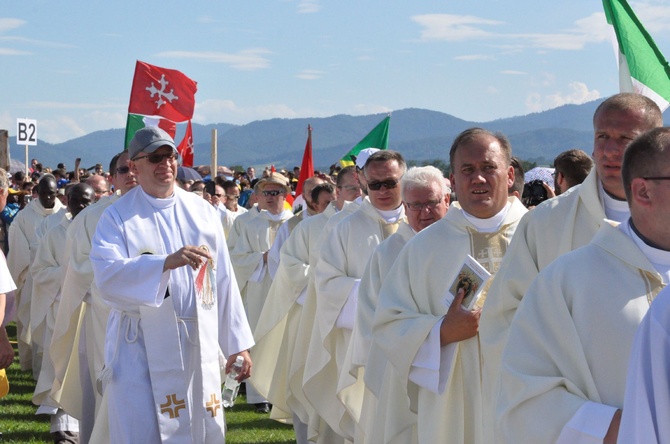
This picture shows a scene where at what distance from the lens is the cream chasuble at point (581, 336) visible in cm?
333

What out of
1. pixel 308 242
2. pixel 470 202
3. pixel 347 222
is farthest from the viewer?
pixel 308 242

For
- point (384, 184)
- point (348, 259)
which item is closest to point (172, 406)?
point (348, 259)

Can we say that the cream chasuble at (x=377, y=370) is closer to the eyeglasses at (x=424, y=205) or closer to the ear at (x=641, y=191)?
the eyeglasses at (x=424, y=205)

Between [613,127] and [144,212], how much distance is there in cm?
305

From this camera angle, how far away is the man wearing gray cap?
6.06 metres

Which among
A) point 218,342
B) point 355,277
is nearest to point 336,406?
point 355,277

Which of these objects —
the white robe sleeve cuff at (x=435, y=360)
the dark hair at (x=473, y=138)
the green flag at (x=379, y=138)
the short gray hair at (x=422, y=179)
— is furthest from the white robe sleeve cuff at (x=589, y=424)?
the green flag at (x=379, y=138)

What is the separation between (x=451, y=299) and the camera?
511 centimetres

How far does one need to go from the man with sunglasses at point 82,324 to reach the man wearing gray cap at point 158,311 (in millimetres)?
2181

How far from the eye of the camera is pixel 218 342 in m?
6.51

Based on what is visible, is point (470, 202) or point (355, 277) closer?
point (470, 202)

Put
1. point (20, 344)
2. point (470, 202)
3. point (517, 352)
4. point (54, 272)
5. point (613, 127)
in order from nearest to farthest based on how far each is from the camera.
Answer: point (517, 352), point (613, 127), point (470, 202), point (54, 272), point (20, 344)

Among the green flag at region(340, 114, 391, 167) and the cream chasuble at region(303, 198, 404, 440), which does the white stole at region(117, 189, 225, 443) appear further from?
the green flag at region(340, 114, 391, 167)

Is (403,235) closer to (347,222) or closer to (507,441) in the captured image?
(347,222)
